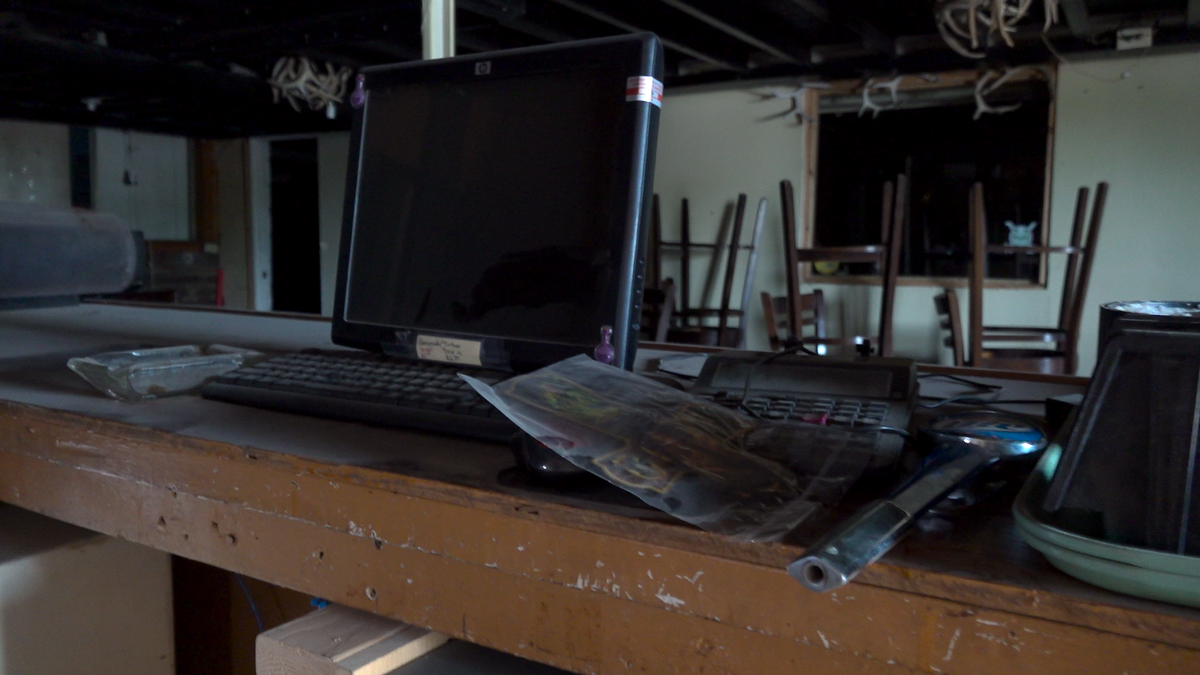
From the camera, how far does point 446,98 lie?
855mm

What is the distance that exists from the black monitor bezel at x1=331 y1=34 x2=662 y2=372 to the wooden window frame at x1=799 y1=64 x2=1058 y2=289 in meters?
3.82

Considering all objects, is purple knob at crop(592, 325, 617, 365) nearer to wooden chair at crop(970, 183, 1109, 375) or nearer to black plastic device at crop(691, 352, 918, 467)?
black plastic device at crop(691, 352, 918, 467)

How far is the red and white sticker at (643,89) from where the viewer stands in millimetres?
721

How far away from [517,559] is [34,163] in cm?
762

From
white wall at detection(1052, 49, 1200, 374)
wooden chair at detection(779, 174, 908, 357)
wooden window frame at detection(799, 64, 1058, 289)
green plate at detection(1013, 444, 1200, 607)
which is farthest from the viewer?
wooden window frame at detection(799, 64, 1058, 289)

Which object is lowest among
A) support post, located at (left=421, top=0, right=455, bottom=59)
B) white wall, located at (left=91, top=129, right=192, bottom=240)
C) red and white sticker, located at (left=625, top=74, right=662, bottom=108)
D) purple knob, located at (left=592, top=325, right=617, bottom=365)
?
purple knob, located at (left=592, top=325, right=617, bottom=365)

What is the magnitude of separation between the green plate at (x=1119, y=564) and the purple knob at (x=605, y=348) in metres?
0.37

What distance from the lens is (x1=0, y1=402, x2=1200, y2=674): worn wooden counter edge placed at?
1.24 ft

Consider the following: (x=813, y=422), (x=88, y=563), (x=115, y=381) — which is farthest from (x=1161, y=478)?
(x=88, y=563)

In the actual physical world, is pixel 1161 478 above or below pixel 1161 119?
below

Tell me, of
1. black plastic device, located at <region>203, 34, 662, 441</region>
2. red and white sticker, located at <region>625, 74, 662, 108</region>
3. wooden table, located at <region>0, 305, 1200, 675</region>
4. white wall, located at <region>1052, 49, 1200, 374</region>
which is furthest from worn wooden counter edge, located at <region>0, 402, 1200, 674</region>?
white wall, located at <region>1052, 49, 1200, 374</region>

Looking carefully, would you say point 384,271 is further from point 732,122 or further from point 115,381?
point 732,122

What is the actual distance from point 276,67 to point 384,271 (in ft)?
15.0

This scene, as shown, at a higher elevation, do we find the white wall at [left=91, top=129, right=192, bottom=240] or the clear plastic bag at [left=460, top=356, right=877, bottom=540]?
the white wall at [left=91, top=129, right=192, bottom=240]
